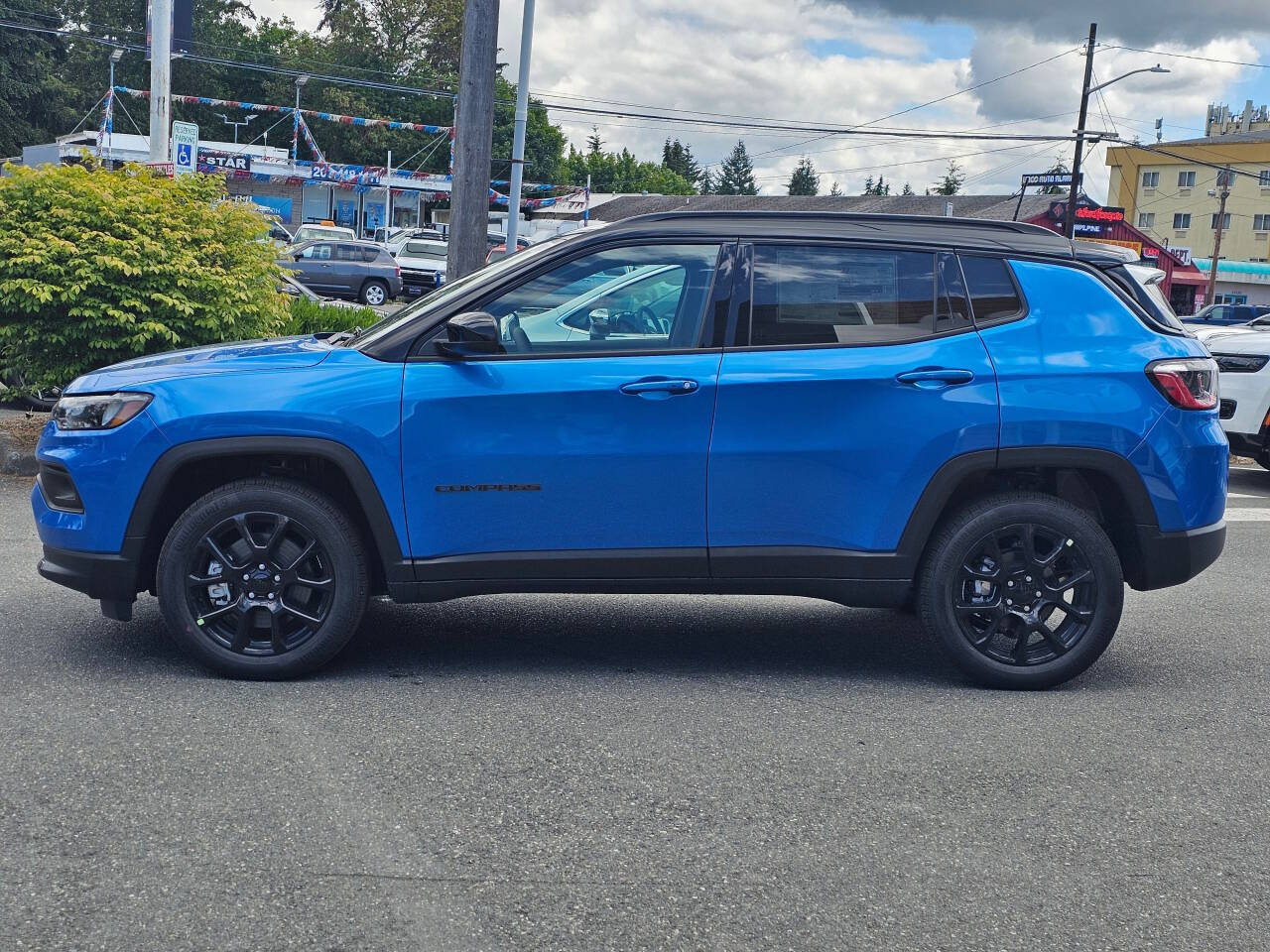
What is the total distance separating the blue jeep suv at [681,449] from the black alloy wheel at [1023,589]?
1cm

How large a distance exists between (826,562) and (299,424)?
2.00m

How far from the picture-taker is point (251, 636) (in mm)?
5039

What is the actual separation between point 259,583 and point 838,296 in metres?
2.41

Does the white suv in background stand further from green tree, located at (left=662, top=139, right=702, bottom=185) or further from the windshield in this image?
green tree, located at (left=662, top=139, right=702, bottom=185)

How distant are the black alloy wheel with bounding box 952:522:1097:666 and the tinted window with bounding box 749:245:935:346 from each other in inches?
34.7

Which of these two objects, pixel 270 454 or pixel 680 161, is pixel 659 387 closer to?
pixel 270 454

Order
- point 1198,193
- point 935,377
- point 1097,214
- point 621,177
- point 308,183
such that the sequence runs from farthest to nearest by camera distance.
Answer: point 621,177
point 1198,193
point 308,183
point 1097,214
point 935,377

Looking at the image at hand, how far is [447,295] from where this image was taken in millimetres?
5238

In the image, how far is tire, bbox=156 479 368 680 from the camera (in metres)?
4.91

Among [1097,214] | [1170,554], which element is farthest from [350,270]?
[1097,214]

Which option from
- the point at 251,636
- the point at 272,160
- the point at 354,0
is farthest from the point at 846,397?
the point at 354,0

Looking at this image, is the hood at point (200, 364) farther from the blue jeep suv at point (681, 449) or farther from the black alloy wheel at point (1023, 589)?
the black alloy wheel at point (1023, 589)

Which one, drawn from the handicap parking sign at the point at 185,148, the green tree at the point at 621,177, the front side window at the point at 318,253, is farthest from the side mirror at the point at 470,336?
the green tree at the point at 621,177

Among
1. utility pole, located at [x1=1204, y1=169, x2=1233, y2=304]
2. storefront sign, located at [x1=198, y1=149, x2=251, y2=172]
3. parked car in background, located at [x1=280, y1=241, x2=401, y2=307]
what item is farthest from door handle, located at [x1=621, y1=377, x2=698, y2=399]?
utility pole, located at [x1=1204, y1=169, x2=1233, y2=304]
